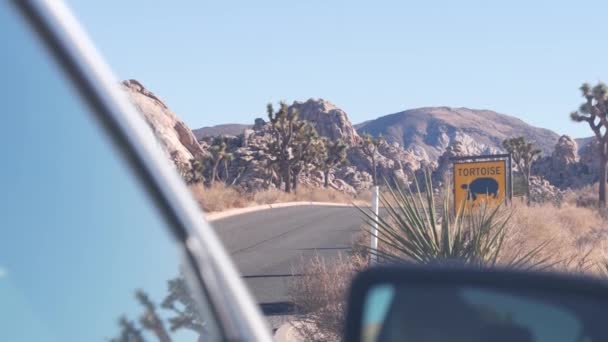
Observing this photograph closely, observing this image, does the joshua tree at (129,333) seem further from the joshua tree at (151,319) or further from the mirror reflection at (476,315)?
the mirror reflection at (476,315)

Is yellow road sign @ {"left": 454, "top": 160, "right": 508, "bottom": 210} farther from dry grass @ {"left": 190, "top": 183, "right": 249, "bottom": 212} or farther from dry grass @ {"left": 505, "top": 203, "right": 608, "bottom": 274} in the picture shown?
dry grass @ {"left": 190, "top": 183, "right": 249, "bottom": 212}

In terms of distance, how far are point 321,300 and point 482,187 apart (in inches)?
302

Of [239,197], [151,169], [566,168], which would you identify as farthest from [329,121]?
[151,169]

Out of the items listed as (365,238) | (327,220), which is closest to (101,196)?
(365,238)

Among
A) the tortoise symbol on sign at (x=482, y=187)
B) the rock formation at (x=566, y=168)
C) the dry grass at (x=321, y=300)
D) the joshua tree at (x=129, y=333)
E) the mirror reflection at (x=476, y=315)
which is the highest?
the joshua tree at (x=129, y=333)

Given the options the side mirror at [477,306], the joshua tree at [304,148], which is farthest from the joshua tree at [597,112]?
the side mirror at [477,306]

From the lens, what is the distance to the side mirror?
239 centimetres

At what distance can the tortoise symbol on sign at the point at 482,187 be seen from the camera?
1647 cm

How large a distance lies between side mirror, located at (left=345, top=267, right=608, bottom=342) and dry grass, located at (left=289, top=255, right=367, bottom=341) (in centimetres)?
647

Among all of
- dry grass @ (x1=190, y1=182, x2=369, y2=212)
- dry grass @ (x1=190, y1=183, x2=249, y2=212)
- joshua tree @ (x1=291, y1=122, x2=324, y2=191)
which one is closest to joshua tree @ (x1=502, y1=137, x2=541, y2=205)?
dry grass @ (x1=190, y1=182, x2=369, y2=212)

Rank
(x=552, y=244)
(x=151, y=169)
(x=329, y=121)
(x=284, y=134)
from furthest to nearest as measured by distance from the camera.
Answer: (x=329, y=121) < (x=284, y=134) < (x=552, y=244) < (x=151, y=169)

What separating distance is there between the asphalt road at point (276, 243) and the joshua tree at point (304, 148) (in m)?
31.4

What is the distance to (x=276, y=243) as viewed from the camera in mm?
23453

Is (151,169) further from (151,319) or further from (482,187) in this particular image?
(482,187)
